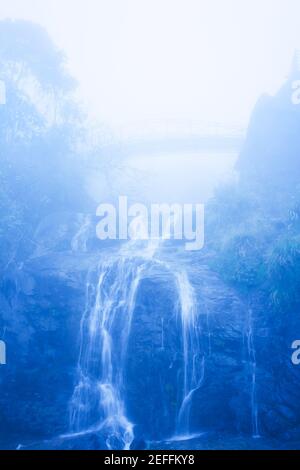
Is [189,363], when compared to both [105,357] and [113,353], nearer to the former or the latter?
[113,353]

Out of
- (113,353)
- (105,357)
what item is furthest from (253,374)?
(105,357)

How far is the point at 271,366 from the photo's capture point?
14.2 metres

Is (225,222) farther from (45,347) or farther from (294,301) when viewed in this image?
(45,347)

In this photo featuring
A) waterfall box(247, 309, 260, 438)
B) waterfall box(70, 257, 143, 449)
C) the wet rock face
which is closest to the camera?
waterfall box(247, 309, 260, 438)

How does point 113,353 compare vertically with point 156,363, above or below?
above

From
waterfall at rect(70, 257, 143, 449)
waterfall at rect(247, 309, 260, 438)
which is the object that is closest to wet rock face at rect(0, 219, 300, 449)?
waterfall at rect(247, 309, 260, 438)

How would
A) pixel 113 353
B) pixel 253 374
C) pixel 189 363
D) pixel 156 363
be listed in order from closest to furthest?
pixel 253 374 → pixel 189 363 → pixel 156 363 → pixel 113 353

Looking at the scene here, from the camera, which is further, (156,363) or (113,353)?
(113,353)

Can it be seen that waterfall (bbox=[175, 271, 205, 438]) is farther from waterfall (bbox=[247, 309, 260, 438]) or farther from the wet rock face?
waterfall (bbox=[247, 309, 260, 438])

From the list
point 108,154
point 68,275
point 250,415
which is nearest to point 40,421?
point 68,275

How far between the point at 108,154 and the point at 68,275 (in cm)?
1042

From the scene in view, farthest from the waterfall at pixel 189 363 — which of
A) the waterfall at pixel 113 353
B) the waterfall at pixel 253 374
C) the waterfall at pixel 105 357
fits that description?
the waterfall at pixel 105 357

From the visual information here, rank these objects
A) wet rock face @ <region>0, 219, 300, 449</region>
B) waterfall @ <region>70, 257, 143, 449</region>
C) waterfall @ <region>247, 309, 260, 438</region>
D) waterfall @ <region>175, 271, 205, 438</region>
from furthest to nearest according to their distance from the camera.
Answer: waterfall @ <region>70, 257, 143, 449</region>, waterfall @ <region>175, 271, 205, 438</region>, wet rock face @ <region>0, 219, 300, 449</region>, waterfall @ <region>247, 309, 260, 438</region>

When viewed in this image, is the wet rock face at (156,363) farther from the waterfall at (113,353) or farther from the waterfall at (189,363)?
the waterfall at (113,353)
